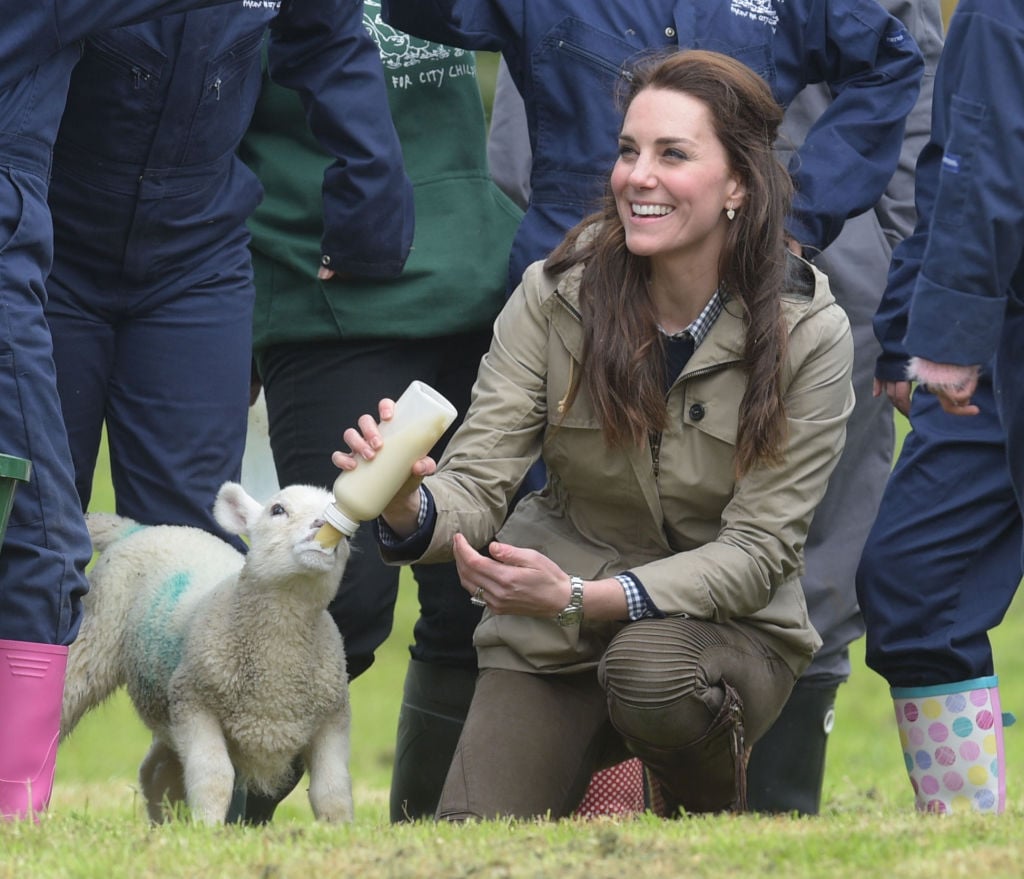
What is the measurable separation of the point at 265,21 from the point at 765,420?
163 centimetres

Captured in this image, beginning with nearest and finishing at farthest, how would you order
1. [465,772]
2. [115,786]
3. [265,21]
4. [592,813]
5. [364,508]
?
[364,508] → [465,772] → [265,21] → [592,813] → [115,786]

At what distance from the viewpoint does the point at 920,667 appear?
4902 millimetres

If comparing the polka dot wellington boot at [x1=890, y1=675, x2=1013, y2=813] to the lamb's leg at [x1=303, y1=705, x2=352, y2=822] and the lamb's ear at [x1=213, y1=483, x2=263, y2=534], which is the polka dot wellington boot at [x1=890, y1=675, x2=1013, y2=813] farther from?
the lamb's ear at [x1=213, y1=483, x2=263, y2=534]

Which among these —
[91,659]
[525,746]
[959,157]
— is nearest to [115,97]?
[91,659]

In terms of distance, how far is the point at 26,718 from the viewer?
4414 mm

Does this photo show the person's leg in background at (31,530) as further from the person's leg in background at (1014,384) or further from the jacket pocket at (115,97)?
the person's leg in background at (1014,384)

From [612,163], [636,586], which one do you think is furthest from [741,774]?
[612,163]

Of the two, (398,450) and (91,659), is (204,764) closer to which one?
(91,659)

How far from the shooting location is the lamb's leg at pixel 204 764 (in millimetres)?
4852

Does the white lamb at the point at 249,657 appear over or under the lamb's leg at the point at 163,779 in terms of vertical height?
over

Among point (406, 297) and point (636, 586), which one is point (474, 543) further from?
point (406, 297)

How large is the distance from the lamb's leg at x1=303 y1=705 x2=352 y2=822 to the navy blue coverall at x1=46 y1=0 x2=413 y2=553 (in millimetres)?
742

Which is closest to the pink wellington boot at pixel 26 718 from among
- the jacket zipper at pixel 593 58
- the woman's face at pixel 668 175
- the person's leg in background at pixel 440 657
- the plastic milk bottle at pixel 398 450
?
the plastic milk bottle at pixel 398 450

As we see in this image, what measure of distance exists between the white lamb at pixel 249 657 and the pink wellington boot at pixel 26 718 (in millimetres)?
528
